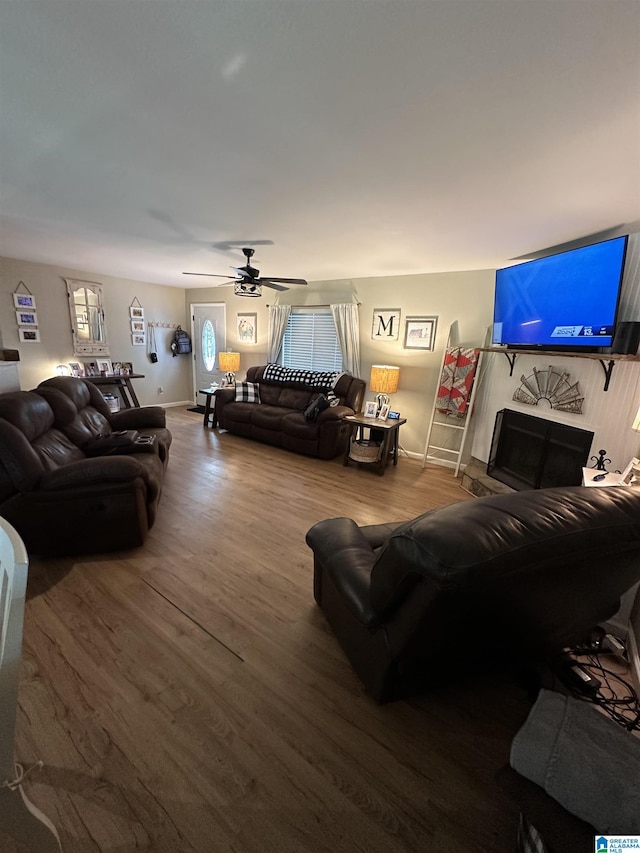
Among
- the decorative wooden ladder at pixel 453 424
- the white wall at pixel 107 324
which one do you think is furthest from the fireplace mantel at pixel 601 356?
the white wall at pixel 107 324

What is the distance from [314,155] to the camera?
1636 mm

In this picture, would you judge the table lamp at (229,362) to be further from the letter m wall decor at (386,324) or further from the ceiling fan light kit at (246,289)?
the letter m wall decor at (386,324)

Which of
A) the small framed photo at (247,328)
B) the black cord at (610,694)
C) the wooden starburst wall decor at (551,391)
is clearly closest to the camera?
the black cord at (610,694)

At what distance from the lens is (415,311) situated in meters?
4.35

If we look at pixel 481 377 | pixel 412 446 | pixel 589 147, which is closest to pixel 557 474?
pixel 481 377

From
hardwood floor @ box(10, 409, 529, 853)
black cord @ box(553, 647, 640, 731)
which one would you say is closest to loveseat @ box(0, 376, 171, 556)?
hardwood floor @ box(10, 409, 529, 853)

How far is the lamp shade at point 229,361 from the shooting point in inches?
225

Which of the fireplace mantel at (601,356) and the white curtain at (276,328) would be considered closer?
the fireplace mantel at (601,356)

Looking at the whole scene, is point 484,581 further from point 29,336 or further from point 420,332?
point 29,336

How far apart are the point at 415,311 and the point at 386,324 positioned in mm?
422

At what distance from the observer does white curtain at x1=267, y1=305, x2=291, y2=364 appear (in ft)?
17.9

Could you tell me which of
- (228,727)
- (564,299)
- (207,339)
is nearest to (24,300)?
(207,339)

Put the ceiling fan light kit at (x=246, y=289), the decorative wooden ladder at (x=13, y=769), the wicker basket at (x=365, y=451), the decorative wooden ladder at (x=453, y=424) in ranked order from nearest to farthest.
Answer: the decorative wooden ladder at (x=13, y=769) → the ceiling fan light kit at (x=246, y=289) → the decorative wooden ladder at (x=453, y=424) → the wicker basket at (x=365, y=451)

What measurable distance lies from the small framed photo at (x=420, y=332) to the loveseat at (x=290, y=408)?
2.84ft
